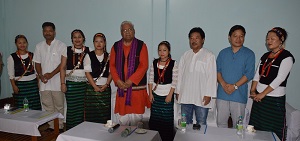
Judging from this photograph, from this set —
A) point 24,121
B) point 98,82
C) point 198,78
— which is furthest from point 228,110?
point 24,121

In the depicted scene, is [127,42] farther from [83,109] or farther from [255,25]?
[255,25]

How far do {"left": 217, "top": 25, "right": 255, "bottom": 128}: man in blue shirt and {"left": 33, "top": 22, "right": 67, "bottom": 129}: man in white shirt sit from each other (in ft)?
7.86

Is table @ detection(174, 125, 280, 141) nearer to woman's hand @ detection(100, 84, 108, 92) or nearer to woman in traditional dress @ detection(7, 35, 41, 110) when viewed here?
woman's hand @ detection(100, 84, 108, 92)

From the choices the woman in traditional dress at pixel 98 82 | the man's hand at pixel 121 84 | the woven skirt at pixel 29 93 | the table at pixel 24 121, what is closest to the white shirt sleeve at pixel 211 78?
the man's hand at pixel 121 84

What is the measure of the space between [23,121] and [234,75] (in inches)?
101

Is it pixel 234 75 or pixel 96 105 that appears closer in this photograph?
pixel 234 75

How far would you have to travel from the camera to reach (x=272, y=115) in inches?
103

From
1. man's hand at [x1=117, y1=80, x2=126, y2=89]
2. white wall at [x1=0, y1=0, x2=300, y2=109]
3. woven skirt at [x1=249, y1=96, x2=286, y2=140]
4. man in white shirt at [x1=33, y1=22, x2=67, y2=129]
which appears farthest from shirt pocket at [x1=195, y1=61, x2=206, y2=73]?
man in white shirt at [x1=33, y1=22, x2=67, y2=129]

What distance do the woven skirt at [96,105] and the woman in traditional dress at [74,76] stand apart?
0.22m

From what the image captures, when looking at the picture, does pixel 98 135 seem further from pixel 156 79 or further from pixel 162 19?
pixel 162 19

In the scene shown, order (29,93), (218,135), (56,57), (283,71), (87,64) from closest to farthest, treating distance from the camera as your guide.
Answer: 1. (218,135)
2. (283,71)
3. (87,64)
4. (56,57)
5. (29,93)

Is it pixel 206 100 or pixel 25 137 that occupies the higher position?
pixel 206 100

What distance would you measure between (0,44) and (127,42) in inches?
145

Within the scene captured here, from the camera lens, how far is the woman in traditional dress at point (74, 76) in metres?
3.44
